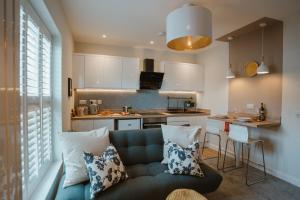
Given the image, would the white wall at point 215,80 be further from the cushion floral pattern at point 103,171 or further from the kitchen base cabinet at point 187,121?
the cushion floral pattern at point 103,171

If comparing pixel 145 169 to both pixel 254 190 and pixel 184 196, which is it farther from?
pixel 254 190

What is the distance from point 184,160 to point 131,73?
8.79 feet

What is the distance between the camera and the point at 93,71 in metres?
3.97

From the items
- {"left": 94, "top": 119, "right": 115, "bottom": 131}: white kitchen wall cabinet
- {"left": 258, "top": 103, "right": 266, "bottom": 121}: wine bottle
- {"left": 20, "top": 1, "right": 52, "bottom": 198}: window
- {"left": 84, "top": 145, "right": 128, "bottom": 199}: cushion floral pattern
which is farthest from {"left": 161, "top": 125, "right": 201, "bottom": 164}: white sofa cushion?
{"left": 94, "top": 119, "right": 115, "bottom": 131}: white kitchen wall cabinet

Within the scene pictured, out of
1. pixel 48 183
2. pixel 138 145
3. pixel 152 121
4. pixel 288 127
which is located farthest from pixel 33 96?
pixel 288 127

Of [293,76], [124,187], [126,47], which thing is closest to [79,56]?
[126,47]

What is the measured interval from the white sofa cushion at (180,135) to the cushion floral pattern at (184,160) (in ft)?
0.40

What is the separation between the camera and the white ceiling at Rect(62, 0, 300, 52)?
7.84ft

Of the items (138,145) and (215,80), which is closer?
(138,145)

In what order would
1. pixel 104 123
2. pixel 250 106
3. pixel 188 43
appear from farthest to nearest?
pixel 104 123 → pixel 250 106 → pixel 188 43

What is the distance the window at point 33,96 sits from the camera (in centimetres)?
146

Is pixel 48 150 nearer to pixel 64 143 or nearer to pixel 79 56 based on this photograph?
pixel 64 143

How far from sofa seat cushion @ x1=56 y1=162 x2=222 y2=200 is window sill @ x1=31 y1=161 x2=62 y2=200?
116 mm

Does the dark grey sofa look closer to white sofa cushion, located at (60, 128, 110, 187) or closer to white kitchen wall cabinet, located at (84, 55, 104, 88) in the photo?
white sofa cushion, located at (60, 128, 110, 187)
